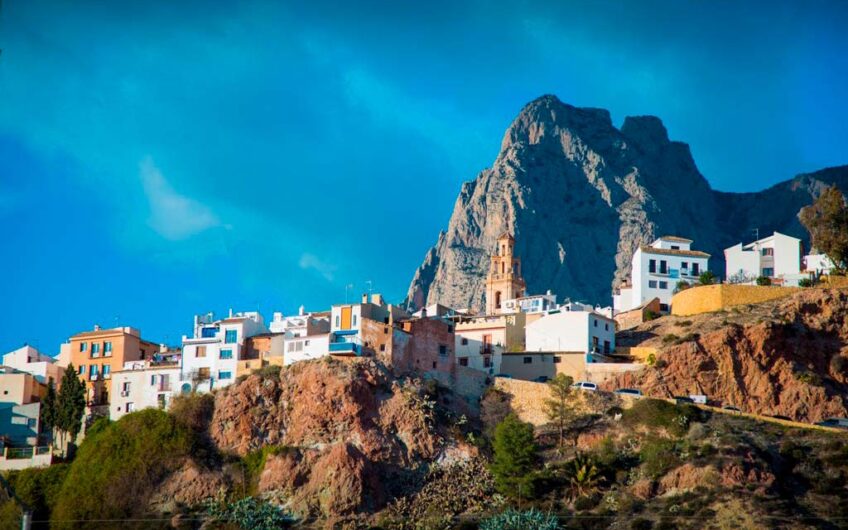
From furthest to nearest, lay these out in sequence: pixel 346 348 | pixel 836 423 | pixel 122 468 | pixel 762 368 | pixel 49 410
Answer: pixel 49 410 → pixel 762 368 → pixel 346 348 → pixel 836 423 → pixel 122 468

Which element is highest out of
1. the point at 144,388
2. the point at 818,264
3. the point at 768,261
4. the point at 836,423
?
Answer: the point at 768,261

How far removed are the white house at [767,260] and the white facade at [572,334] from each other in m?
21.6

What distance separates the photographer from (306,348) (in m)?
82.4

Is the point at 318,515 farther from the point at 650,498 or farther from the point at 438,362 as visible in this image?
the point at 650,498

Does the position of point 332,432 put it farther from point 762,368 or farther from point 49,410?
point 762,368

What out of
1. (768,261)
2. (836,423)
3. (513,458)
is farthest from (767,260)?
(513,458)

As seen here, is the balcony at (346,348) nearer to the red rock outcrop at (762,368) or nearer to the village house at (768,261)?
the red rock outcrop at (762,368)

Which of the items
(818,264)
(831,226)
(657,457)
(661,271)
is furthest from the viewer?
(661,271)

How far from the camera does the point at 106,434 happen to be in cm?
8088

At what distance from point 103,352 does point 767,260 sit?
6147 cm

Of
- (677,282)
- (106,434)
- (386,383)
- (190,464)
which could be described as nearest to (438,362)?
(386,383)

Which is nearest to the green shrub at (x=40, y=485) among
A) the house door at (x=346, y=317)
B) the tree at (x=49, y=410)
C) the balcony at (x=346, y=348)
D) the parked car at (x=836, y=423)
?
the tree at (x=49, y=410)

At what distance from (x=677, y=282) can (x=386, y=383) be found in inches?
1498

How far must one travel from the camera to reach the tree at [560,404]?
78438mm
